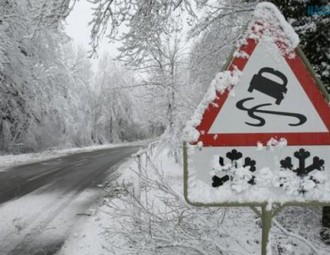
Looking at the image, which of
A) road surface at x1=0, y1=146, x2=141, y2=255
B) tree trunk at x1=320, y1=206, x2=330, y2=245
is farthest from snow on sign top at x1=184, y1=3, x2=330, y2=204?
road surface at x1=0, y1=146, x2=141, y2=255

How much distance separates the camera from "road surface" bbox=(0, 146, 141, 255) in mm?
6176

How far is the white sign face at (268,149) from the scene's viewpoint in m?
1.80

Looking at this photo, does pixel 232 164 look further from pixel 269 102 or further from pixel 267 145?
pixel 269 102

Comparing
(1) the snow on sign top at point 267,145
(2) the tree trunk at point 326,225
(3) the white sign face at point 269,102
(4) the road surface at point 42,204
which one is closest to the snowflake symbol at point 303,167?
(1) the snow on sign top at point 267,145

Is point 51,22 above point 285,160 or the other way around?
above

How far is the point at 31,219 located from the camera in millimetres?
7586

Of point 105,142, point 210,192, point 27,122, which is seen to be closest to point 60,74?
point 27,122

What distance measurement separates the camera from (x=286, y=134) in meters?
1.80

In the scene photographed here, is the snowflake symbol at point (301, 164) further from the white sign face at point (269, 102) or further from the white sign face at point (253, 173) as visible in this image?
the white sign face at point (269, 102)

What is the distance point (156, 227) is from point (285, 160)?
2.07m

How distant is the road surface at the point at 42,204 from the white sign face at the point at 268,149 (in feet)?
15.0

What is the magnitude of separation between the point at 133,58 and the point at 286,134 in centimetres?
455

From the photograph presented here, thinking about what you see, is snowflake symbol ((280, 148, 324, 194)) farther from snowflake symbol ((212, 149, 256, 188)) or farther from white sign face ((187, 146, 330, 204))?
snowflake symbol ((212, 149, 256, 188))

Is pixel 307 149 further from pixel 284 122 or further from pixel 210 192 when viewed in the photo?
pixel 210 192
